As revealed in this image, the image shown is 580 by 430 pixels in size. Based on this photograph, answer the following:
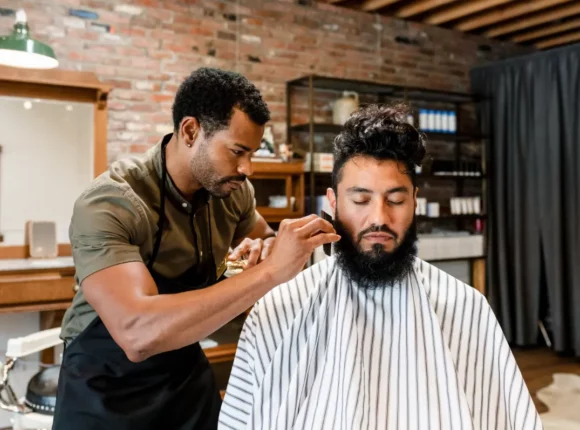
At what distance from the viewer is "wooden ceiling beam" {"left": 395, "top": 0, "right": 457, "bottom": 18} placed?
4.32m

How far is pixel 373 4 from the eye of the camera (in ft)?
14.6

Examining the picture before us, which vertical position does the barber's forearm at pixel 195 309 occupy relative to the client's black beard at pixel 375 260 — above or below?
below

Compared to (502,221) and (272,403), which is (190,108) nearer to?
(272,403)

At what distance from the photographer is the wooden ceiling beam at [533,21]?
4367 millimetres

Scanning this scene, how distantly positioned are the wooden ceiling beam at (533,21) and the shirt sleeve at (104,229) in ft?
13.8

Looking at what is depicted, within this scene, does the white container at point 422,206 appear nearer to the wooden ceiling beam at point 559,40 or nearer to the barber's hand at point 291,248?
the wooden ceiling beam at point 559,40

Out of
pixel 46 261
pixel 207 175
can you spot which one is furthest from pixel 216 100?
pixel 46 261

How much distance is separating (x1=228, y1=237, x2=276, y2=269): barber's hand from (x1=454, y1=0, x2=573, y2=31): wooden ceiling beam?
3742mm

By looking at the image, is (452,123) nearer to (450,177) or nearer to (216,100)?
(450,177)

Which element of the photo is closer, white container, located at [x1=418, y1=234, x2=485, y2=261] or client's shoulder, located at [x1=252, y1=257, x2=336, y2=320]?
client's shoulder, located at [x1=252, y1=257, x2=336, y2=320]

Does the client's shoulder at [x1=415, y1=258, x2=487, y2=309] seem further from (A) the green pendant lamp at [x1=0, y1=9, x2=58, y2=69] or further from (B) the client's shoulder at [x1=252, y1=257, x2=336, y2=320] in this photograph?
(A) the green pendant lamp at [x1=0, y1=9, x2=58, y2=69]

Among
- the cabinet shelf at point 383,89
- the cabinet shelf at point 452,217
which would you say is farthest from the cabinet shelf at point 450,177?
the cabinet shelf at point 383,89

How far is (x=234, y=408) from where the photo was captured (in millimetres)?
1362

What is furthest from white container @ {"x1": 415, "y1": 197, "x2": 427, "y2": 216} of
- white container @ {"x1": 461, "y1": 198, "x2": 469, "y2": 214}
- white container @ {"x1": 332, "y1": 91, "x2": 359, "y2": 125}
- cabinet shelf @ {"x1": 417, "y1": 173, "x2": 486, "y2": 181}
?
white container @ {"x1": 332, "y1": 91, "x2": 359, "y2": 125}
